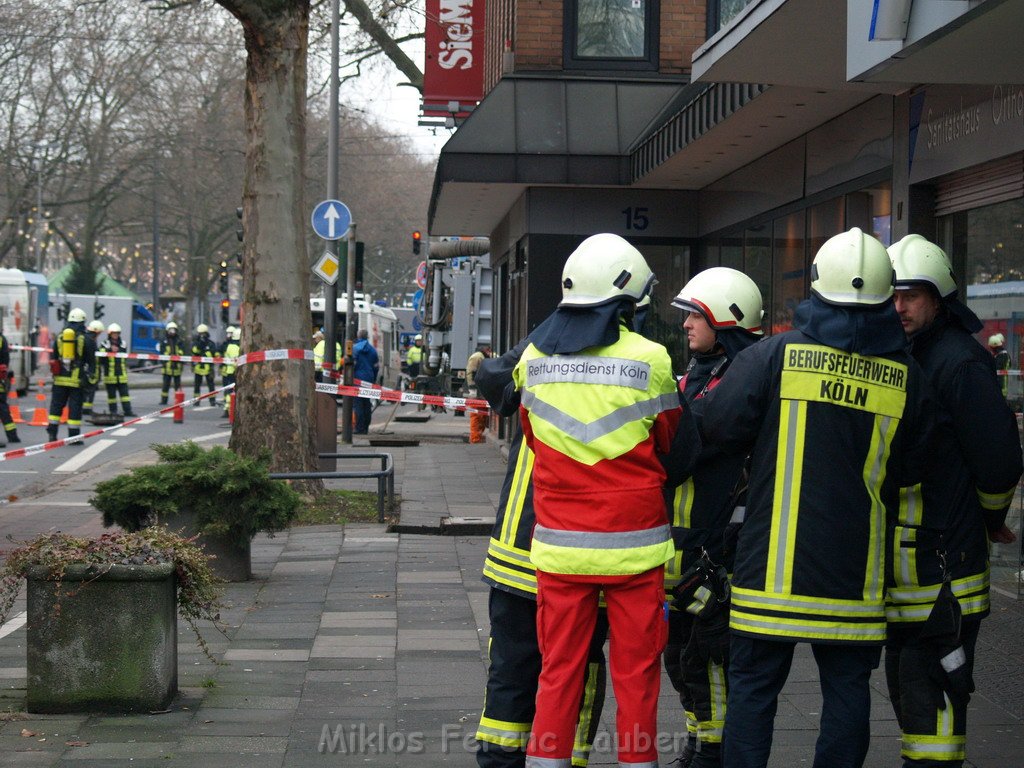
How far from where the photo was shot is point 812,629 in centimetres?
405

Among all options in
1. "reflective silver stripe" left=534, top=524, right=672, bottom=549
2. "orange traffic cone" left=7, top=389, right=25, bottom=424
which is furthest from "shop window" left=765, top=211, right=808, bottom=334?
"orange traffic cone" left=7, top=389, right=25, bottom=424

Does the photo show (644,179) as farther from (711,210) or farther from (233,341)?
(233,341)

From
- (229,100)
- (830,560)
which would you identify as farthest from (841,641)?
(229,100)

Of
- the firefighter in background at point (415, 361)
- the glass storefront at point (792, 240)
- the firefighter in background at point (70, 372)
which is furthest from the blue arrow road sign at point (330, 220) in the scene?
the firefighter in background at point (415, 361)

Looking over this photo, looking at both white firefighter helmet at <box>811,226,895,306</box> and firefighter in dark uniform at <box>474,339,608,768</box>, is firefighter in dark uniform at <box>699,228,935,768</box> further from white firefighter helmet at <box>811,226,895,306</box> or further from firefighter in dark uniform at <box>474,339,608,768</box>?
firefighter in dark uniform at <box>474,339,608,768</box>

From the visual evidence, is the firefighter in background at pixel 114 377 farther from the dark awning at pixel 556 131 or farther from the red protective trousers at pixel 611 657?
the red protective trousers at pixel 611 657

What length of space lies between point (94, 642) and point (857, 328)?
10.7 ft

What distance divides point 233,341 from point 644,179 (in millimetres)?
20027

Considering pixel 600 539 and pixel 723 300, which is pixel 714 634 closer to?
pixel 600 539

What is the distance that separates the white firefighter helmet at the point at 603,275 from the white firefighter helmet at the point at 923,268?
89 centimetres

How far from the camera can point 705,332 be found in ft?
16.0

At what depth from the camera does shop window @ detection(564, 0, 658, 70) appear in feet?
49.3

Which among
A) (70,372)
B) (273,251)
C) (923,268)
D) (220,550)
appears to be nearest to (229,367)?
(70,372)

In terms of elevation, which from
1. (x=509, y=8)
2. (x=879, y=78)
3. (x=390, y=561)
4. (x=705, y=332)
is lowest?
(x=390, y=561)
